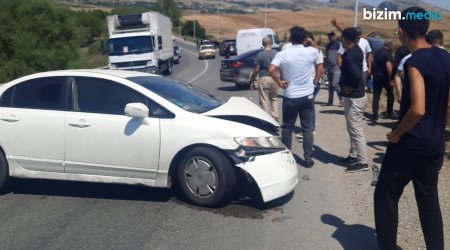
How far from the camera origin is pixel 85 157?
5.61 m

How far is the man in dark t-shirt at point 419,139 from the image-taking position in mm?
3557

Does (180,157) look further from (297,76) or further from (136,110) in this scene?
(297,76)

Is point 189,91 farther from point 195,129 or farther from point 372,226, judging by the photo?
point 372,226

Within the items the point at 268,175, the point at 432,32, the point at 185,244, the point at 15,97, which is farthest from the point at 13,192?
the point at 432,32

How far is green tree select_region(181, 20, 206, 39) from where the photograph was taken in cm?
10192

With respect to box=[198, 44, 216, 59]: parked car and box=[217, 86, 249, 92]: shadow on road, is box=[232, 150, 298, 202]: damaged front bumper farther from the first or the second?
box=[198, 44, 216, 59]: parked car

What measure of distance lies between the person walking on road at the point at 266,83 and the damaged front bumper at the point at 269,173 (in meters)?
3.64

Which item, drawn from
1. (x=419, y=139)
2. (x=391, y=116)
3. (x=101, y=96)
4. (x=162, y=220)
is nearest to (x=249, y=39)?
(x=391, y=116)

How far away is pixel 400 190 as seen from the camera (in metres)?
3.90

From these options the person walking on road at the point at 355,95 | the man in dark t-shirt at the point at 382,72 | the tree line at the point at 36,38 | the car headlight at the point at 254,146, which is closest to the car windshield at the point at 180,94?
the car headlight at the point at 254,146

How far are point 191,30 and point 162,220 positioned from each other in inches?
4013

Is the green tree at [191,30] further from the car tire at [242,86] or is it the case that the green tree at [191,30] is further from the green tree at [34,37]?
the car tire at [242,86]

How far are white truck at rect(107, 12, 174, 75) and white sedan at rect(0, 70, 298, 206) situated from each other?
1738 centimetres

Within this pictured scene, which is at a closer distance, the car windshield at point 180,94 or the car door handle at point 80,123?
the car door handle at point 80,123
